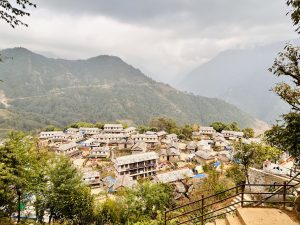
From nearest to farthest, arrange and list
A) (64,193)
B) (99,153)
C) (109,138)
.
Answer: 1. (64,193)
2. (99,153)
3. (109,138)

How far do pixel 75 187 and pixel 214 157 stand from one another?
45.5 meters

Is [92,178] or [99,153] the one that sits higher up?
[99,153]

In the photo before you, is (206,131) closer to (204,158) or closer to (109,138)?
(204,158)

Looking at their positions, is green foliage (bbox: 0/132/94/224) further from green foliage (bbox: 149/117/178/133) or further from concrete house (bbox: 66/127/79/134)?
concrete house (bbox: 66/127/79/134)

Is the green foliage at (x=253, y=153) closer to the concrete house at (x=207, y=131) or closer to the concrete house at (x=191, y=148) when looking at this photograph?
Answer: the concrete house at (x=191, y=148)

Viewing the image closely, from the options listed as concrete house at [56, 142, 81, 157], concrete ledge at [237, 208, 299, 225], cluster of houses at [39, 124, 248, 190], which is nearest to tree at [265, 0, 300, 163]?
concrete ledge at [237, 208, 299, 225]

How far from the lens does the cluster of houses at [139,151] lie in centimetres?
4588

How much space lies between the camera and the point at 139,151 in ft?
216

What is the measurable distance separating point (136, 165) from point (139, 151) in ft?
46.9

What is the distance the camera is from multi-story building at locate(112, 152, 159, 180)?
163ft

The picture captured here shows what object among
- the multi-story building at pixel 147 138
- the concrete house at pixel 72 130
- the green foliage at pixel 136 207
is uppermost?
the concrete house at pixel 72 130

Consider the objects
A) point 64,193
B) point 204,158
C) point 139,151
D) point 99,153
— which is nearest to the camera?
point 64,193

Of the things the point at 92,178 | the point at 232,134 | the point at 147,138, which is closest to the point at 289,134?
the point at 92,178

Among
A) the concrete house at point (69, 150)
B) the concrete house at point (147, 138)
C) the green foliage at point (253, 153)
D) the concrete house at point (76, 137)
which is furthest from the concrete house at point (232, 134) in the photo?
the green foliage at point (253, 153)
